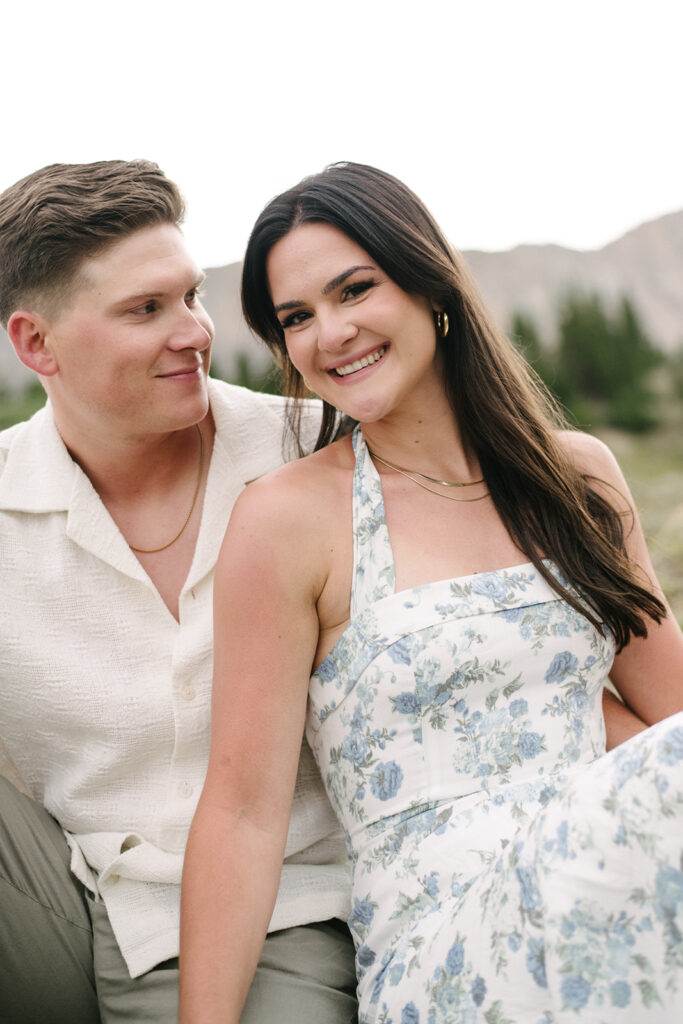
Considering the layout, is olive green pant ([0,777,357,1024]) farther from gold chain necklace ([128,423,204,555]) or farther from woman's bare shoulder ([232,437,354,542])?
woman's bare shoulder ([232,437,354,542])

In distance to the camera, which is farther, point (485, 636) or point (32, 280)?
point (32, 280)

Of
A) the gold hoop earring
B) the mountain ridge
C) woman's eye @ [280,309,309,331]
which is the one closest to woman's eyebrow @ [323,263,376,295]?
woman's eye @ [280,309,309,331]

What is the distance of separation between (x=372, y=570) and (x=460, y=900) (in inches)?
27.2

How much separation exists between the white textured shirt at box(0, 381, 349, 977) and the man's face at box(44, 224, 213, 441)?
215 mm

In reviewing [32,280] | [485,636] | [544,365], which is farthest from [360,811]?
[544,365]

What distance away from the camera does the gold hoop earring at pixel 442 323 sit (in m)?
2.44

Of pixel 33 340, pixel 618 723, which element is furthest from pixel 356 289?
pixel 618 723

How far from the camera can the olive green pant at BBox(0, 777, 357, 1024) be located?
2.19 meters

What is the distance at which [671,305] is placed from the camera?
1322 cm

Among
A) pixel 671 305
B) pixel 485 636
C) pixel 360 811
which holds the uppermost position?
pixel 485 636

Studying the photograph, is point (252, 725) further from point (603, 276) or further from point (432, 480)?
point (603, 276)

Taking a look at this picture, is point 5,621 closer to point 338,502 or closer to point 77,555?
point 77,555

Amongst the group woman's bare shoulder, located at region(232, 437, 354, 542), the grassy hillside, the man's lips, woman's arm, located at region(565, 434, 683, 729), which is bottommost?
the grassy hillside

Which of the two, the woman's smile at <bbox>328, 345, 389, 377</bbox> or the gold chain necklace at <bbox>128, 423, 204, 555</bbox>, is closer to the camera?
the woman's smile at <bbox>328, 345, 389, 377</bbox>
